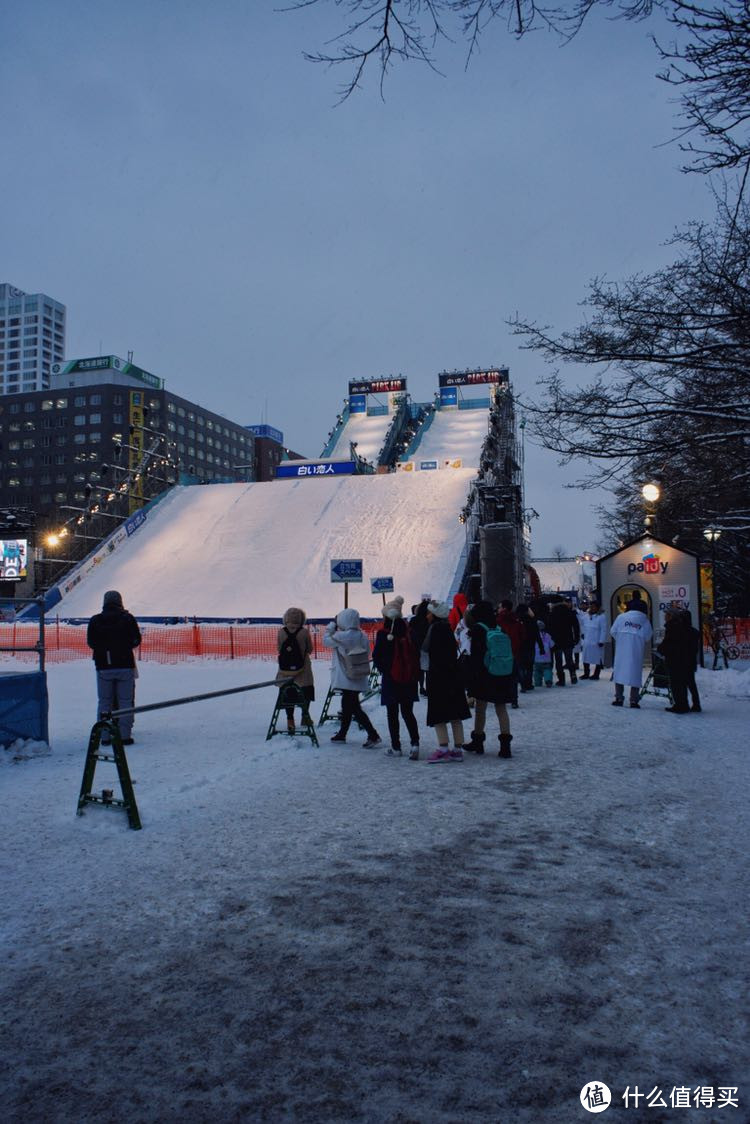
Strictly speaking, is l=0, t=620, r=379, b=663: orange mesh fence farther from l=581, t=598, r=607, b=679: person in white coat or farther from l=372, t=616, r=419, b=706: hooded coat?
l=372, t=616, r=419, b=706: hooded coat

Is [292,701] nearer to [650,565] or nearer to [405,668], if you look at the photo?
[405,668]

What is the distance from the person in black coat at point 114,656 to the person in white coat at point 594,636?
36.3 feet

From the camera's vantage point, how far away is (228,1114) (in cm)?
240

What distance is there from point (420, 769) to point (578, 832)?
2646 mm

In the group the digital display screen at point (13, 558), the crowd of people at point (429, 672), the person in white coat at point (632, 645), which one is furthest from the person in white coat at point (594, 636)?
the digital display screen at point (13, 558)

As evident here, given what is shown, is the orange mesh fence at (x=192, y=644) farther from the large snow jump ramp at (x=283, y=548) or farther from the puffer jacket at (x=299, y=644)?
the puffer jacket at (x=299, y=644)

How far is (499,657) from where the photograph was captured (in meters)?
8.68

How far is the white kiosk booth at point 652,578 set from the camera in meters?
18.5

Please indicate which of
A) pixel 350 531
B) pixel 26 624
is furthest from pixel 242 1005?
pixel 350 531

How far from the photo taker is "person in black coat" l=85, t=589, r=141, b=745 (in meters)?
9.48

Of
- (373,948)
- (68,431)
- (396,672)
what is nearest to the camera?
(373,948)

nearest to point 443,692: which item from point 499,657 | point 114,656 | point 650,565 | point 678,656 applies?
point 499,657

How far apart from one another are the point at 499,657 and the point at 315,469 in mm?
42349

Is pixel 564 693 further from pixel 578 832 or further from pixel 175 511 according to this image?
pixel 175 511
